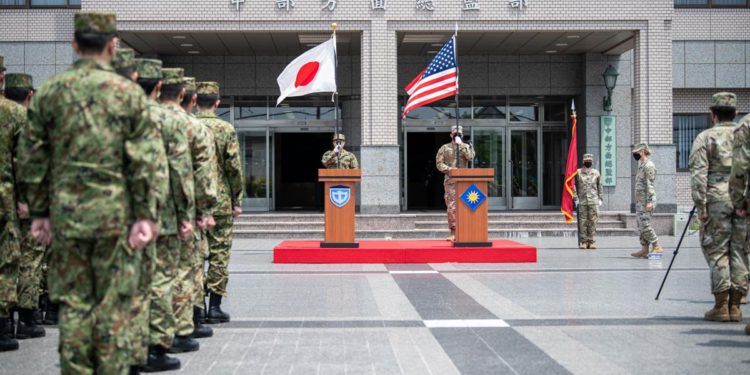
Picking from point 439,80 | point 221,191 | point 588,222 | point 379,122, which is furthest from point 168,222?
point 379,122

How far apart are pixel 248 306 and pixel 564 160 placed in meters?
17.1

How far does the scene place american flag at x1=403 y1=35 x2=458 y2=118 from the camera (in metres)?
14.1

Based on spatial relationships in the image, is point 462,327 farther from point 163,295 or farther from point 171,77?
point 171,77

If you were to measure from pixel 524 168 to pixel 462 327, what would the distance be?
17531mm

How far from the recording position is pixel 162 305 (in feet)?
18.2

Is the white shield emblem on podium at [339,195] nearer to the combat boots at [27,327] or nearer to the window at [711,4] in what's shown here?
the combat boots at [27,327]

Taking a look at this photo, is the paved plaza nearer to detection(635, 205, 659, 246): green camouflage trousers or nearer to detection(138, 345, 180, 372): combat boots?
detection(138, 345, 180, 372): combat boots

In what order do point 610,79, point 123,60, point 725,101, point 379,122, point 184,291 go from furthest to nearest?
point 610,79, point 379,122, point 725,101, point 184,291, point 123,60

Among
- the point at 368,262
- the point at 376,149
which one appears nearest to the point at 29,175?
the point at 368,262

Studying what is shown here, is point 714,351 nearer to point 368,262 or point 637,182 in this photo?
point 368,262

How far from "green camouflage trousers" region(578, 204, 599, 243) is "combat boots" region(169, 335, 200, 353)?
11584 millimetres

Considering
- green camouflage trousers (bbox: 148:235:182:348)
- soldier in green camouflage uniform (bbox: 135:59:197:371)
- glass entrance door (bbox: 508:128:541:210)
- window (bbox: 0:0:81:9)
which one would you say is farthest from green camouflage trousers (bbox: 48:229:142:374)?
glass entrance door (bbox: 508:128:541:210)

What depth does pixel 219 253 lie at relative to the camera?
756cm

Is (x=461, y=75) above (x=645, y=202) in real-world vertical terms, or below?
above
